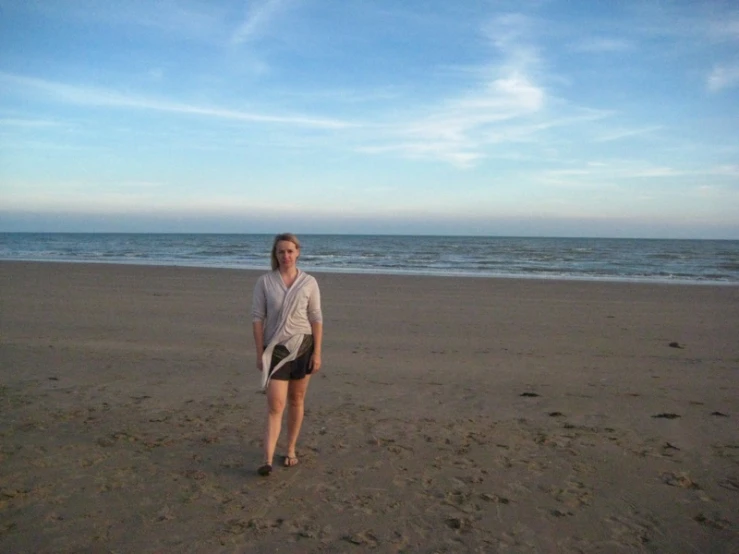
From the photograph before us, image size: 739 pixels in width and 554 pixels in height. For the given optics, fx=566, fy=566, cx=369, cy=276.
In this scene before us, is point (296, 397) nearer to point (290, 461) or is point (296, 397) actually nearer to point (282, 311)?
point (290, 461)

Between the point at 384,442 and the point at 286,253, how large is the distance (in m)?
1.94

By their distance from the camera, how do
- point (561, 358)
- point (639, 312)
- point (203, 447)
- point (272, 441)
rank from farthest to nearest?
point (639, 312) < point (561, 358) < point (203, 447) < point (272, 441)

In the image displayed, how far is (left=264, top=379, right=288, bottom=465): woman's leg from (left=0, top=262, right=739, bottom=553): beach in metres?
0.23

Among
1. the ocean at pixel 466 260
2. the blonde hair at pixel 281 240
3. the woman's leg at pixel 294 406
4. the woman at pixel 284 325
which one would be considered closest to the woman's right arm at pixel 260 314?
the woman at pixel 284 325

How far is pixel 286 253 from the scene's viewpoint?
3.89 metres

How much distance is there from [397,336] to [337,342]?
1.16 metres

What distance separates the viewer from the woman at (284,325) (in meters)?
3.90

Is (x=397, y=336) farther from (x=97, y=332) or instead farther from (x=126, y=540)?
(x=126, y=540)

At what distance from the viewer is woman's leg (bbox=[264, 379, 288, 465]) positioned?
396 cm

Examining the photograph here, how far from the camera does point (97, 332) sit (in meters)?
9.88

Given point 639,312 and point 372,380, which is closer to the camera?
point 372,380

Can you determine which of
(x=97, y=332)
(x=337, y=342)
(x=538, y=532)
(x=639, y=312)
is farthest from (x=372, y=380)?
(x=639, y=312)

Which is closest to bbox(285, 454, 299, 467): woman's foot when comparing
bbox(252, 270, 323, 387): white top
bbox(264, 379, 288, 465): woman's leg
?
bbox(264, 379, 288, 465): woman's leg

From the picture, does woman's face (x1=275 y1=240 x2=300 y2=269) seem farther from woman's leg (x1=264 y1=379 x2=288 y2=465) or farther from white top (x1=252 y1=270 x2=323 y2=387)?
woman's leg (x1=264 y1=379 x2=288 y2=465)
